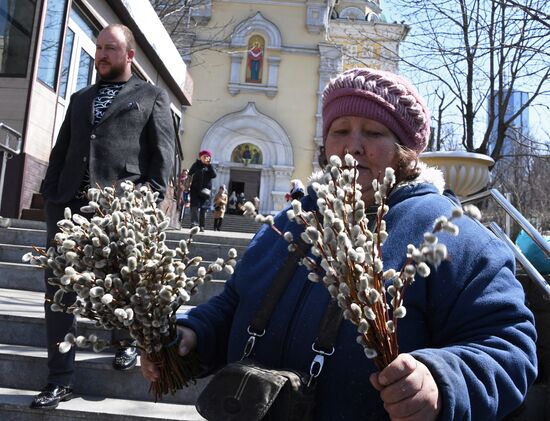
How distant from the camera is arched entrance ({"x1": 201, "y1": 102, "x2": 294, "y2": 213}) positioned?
32.3m

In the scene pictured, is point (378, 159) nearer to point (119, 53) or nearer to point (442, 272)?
point (442, 272)

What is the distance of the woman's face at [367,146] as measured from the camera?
5.27 ft

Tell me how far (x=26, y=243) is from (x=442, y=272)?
6.23 m

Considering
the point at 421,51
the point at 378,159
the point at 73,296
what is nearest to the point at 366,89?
the point at 378,159

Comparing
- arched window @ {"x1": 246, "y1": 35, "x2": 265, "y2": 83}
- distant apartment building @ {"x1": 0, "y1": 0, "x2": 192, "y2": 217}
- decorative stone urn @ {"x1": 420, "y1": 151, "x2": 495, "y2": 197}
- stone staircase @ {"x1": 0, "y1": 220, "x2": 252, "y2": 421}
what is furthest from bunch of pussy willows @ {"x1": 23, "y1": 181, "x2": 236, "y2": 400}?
arched window @ {"x1": 246, "y1": 35, "x2": 265, "y2": 83}

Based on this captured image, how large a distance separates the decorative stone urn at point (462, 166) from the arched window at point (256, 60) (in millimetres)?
26656

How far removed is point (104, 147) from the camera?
327 cm

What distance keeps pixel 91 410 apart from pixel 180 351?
2002 mm

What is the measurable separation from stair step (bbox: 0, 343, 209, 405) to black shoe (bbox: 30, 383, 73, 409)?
0.31 metres

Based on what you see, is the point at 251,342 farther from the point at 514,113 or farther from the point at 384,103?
the point at 514,113

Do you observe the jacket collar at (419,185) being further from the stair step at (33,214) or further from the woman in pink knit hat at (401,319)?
the stair step at (33,214)

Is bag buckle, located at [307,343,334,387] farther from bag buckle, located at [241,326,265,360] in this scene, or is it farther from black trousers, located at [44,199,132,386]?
black trousers, located at [44,199,132,386]

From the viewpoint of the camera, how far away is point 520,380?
1.31 metres

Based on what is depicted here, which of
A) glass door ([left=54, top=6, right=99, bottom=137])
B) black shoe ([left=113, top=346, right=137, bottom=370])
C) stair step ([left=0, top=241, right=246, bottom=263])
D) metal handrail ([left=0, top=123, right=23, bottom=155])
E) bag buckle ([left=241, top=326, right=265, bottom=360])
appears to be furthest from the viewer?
glass door ([left=54, top=6, right=99, bottom=137])
